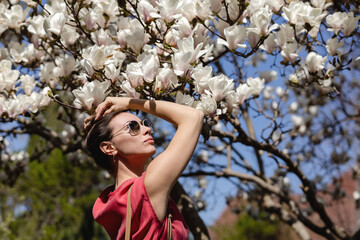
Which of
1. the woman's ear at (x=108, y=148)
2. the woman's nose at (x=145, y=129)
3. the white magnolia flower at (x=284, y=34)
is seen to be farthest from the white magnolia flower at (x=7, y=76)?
the white magnolia flower at (x=284, y=34)

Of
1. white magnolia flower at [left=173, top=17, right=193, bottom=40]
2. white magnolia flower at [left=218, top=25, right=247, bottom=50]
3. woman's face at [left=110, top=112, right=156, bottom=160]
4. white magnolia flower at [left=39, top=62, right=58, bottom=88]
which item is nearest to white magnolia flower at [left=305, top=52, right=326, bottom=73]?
white magnolia flower at [left=218, top=25, right=247, bottom=50]

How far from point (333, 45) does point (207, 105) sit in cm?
89

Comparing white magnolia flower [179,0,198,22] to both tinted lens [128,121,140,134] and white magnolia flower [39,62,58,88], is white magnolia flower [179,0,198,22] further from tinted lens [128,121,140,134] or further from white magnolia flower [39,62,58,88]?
white magnolia flower [39,62,58,88]

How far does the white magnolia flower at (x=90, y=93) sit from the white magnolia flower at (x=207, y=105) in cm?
46

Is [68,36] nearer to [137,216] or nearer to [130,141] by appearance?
[130,141]

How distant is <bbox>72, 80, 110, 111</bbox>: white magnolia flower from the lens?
79.3 inches

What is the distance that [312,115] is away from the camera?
233 inches

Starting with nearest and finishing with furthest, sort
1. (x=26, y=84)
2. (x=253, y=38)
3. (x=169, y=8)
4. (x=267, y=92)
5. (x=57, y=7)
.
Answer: (x=169, y=8) < (x=253, y=38) < (x=57, y=7) < (x=26, y=84) < (x=267, y=92)

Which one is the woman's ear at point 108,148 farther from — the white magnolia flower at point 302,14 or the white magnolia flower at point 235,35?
the white magnolia flower at point 302,14

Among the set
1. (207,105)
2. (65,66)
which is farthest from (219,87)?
(65,66)

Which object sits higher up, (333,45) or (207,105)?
(333,45)

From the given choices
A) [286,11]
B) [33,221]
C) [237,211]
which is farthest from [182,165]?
[33,221]

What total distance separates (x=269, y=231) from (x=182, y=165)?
32.8ft

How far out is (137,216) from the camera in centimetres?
169
